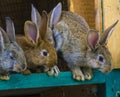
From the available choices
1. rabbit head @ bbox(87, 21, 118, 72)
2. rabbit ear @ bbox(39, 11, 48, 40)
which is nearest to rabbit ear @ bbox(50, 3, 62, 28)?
rabbit ear @ bbox(39, 11, 48, 40)

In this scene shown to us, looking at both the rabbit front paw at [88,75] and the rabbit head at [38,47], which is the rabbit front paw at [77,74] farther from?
the rabbit head at [38,47]

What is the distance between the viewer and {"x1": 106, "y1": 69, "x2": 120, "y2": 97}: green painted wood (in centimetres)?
228

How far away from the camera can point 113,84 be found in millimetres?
2299

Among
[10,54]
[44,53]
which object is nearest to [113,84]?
[44,53]

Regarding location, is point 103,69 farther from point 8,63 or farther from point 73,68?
point 8,63

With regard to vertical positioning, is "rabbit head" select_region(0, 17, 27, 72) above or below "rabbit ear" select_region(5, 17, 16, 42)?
below

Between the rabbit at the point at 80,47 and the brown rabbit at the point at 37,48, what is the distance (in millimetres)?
93

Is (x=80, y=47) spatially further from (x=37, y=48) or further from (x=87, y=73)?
(x=37, y=48)

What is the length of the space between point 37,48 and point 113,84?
1.60 ft

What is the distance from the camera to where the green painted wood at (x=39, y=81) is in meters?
1.94

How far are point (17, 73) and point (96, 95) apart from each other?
2.16 ft

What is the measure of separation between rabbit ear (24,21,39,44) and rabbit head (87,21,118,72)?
274mm

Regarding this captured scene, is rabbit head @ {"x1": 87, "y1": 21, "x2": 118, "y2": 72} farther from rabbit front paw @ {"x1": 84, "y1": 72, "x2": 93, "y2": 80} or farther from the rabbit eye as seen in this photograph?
the rabbit eye

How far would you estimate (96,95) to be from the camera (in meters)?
2.46
